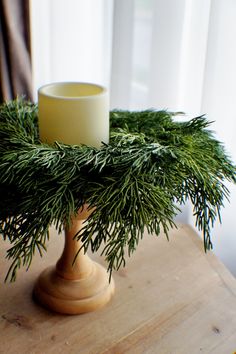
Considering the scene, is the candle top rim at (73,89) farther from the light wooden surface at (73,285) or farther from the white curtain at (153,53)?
the white curtain at (153,53)

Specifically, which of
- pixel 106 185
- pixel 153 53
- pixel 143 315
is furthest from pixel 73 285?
pixel 153 53

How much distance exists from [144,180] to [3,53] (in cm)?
79

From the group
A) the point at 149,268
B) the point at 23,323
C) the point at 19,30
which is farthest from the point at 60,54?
the point at 23,323

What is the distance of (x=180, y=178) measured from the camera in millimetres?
597

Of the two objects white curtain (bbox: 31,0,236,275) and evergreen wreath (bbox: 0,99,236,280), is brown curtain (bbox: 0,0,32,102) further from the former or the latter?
evergreen wreath (bbox: 0,99,236,280)

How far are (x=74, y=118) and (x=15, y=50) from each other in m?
0.65

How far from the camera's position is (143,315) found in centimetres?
71

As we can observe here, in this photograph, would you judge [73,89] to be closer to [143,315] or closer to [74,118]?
[74,118]

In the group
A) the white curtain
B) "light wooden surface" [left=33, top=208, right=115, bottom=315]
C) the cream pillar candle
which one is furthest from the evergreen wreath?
the white curtain

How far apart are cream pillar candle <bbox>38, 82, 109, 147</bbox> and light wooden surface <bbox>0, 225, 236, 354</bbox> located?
0.27 meters

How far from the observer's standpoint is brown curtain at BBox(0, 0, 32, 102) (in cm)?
117

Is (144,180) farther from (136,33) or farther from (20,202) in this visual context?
(136,33)

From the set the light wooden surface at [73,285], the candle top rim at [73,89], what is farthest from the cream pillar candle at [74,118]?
the light wooden surface at [73,285]

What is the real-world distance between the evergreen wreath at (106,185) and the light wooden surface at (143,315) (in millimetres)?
147
